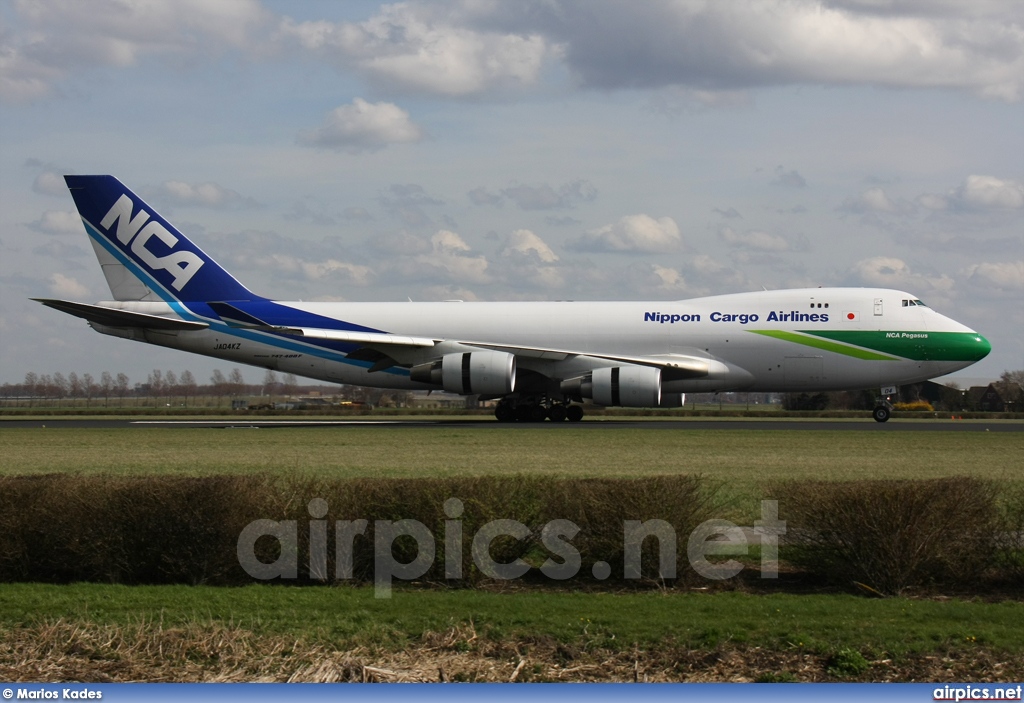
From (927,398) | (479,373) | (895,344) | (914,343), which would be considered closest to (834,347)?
(895,344)

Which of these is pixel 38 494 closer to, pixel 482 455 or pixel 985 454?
pixel 482 455

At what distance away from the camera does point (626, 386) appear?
3703cm

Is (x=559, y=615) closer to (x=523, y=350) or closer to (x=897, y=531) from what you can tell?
(x=897, y=531)

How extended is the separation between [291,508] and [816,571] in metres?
5.34

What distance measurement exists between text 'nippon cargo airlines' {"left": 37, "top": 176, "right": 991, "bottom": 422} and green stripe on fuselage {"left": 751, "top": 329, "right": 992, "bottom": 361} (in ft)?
0.11

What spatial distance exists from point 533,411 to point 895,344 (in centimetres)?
1302

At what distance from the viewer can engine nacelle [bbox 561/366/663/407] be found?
121 ft

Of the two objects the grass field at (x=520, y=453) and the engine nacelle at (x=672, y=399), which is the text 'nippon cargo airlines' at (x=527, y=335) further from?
the grass field at (x=520, y=453)

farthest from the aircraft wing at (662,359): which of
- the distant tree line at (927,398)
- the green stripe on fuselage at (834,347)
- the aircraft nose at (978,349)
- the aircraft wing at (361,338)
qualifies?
the distant tree line at (927,398)

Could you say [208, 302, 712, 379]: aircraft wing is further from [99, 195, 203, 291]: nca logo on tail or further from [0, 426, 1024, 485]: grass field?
[0, 426, 1024, 485]: grass field

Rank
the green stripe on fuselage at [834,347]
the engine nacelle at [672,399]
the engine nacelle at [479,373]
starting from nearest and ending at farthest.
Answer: the engine nacelle at [479,373] < the green stripe on fuselage at [834,347] < the engine nacelle at [672,399]

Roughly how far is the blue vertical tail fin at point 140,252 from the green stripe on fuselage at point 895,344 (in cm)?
2213

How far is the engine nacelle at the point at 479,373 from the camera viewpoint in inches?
1490

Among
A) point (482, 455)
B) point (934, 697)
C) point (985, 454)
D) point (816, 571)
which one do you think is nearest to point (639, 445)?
point (482, 455)
